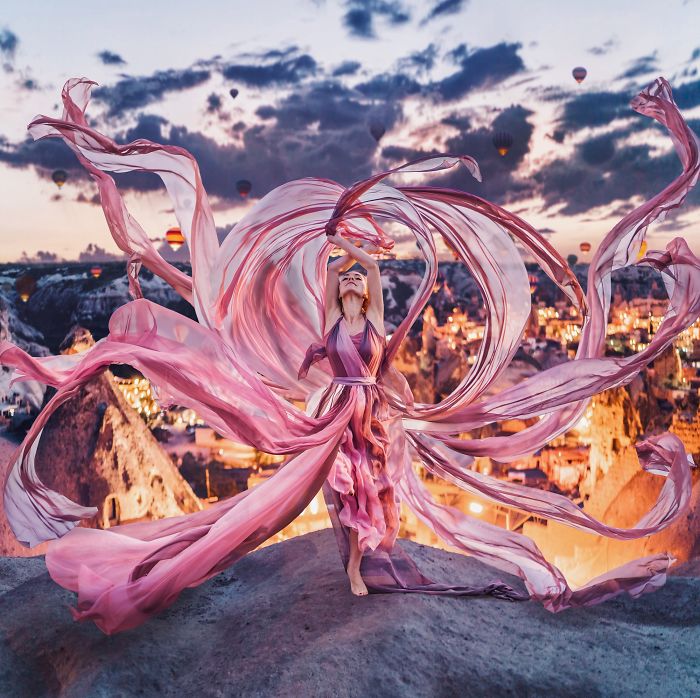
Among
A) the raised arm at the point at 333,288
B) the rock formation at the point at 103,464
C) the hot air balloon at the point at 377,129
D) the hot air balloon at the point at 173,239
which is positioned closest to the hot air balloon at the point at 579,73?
the hot air balloon at the point at 377,129

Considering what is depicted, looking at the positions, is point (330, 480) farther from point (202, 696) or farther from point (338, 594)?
point (202, 696)

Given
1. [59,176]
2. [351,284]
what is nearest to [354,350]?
[351,284]

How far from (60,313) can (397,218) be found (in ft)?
90.9

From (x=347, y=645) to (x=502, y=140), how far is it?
2371 centimetres

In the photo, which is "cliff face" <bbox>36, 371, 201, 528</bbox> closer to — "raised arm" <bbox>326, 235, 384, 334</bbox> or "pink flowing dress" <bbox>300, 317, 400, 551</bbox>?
"pink flowing dress" <bbox>300, 317, 400, 551</bbox>

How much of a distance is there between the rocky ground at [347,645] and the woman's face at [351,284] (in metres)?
1.77

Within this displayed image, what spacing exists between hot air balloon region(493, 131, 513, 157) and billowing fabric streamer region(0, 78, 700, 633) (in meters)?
21.7

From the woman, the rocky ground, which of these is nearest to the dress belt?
the woman

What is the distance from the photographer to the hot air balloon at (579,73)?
80.0ft

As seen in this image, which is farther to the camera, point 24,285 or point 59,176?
point 24,285

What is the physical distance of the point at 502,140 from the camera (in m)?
24.5

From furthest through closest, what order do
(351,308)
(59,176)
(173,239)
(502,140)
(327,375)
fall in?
(502,140)
(59,176)
(173,239)
(327,375)
(351,308)

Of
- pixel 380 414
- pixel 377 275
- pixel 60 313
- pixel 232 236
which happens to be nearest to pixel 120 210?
pixel 232 236

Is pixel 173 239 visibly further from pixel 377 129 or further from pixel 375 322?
pixel 375 322
